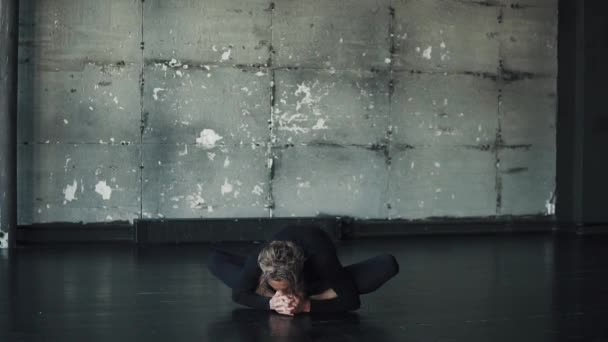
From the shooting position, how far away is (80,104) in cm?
895

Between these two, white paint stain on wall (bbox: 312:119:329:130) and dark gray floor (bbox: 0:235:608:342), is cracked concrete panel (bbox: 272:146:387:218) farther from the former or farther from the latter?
dark gray floor (bbox: 0:235:608:342)

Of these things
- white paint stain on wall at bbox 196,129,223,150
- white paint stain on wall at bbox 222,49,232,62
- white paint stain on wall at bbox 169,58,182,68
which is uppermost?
white paint stain on wall at bbox 222,49,232,62

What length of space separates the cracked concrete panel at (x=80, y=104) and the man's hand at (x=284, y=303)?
4.62 meters

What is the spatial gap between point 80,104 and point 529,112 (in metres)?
5.06

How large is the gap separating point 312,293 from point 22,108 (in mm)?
4919

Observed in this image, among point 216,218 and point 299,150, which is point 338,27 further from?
point 216,218

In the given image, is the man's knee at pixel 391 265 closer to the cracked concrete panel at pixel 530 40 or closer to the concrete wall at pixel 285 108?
the concrete wall at pixel 285 108

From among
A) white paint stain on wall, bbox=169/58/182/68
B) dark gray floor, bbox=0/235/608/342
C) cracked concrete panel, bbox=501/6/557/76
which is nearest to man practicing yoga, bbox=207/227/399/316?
dark gray floor, bbox=0/235/608/342

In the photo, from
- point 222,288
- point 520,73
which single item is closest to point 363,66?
point 520,73

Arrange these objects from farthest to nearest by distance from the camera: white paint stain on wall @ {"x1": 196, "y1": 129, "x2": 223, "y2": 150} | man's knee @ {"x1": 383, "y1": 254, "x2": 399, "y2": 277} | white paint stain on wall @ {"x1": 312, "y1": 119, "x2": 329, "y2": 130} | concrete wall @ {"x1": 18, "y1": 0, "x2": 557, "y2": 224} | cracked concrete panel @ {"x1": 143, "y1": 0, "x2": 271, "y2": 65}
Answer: white paint stain on wall @ {"x1": 312, "y1": 119, "x2": 329, "y2": 130} < white paint stain on wall @ {"x1": 196, "y1": 129, "x2": 223, "y2": 150} < cracked concrete panel @ {"x1": 143, "y1": 0, "x2": 271, "y2": 65} < concrete wall @ {"x1": 18, "y1": 0, "x2": 557, "y2": 224} < man's knee @ {"x1": 383, "y1": 254, "x2": 399, "y2": 277}

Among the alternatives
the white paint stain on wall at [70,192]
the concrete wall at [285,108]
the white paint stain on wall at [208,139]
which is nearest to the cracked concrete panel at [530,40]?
the concrete wall at [285,108]

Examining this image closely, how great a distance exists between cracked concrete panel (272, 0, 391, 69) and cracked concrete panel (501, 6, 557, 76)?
153 cm

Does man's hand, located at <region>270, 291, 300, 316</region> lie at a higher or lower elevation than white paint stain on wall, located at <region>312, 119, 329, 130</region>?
lower

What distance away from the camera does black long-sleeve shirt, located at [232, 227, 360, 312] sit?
4.73m
